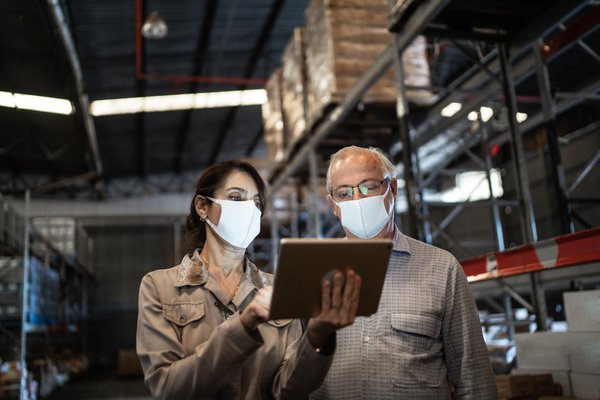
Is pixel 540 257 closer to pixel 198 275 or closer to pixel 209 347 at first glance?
pixel 198 275

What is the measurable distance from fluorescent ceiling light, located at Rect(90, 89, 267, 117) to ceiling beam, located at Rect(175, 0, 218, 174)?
2.07 feet

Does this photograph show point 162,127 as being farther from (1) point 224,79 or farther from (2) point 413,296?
(2) point 413,296

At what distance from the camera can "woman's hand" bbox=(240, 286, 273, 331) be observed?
1.85 meters

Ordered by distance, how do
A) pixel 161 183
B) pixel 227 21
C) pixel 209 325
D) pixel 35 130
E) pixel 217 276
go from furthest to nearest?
pixel 161 183, pixel 227 21, pixel 35 130, pixel 217 276, pixel 209 325

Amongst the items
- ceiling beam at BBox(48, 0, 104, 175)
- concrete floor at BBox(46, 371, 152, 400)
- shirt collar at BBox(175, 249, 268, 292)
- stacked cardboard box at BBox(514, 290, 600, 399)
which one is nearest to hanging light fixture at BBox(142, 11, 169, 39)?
ceiling beam at BBox(48, 0, 104, 175)

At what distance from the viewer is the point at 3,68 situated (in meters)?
9.77

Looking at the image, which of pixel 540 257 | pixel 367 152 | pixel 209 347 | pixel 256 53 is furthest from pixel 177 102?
pixel 209 347

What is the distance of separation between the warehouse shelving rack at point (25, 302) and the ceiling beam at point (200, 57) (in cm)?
606

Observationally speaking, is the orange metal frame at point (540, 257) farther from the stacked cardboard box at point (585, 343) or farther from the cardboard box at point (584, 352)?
the cardboard box at point (584, 352)

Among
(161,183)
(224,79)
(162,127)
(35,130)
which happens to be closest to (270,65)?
(224,79)

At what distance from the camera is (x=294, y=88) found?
379 inches

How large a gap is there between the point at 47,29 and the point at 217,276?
8.21m

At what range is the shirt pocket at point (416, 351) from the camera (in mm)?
2453

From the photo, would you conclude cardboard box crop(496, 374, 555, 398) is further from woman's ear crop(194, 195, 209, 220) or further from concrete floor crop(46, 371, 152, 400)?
concrete floor crop(46, 371, 152, 400)
